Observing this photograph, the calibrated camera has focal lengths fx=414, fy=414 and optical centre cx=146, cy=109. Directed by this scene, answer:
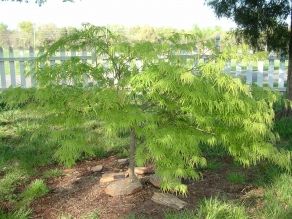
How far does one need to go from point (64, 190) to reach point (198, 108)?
168cm

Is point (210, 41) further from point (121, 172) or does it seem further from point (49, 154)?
point (49, 154)

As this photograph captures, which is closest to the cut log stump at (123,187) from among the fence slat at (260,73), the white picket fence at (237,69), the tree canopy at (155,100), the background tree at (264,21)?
the tree canopy at (155,100)

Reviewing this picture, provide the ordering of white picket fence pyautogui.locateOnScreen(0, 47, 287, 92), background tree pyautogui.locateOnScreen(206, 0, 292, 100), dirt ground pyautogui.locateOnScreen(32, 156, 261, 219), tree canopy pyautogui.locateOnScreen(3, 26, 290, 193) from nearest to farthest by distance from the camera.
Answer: tree canopy pyautogui.locateOnScreen(3, 26, 290, 193) → dirt ground pyautogui.locateOnScreen(32, 156, 261, 219) → background tree pyautogui.locateOnScreen(206, 0, 292, 100) → white picket fence pyautogui.locateOnScreen(0, 47, 287, 92)

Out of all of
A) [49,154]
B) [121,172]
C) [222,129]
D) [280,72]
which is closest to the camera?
[222,129]

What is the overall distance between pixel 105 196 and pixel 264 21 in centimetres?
449

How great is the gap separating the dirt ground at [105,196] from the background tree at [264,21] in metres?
3.11

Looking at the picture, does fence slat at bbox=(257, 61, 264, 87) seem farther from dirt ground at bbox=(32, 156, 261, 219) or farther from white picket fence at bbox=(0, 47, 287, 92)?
dirt ground at bbox=(32, 156, 261, 219)

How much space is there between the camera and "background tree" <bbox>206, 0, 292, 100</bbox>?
6.90 m

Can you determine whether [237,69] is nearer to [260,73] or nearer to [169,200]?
[260,73]

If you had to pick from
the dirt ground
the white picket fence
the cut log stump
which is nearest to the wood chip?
the dirt ground

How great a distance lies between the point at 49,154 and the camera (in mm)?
5344

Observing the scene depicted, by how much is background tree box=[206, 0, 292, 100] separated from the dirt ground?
122 inches

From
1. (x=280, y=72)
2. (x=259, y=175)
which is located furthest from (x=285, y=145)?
(x=280, y=72)

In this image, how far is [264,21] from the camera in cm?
695
